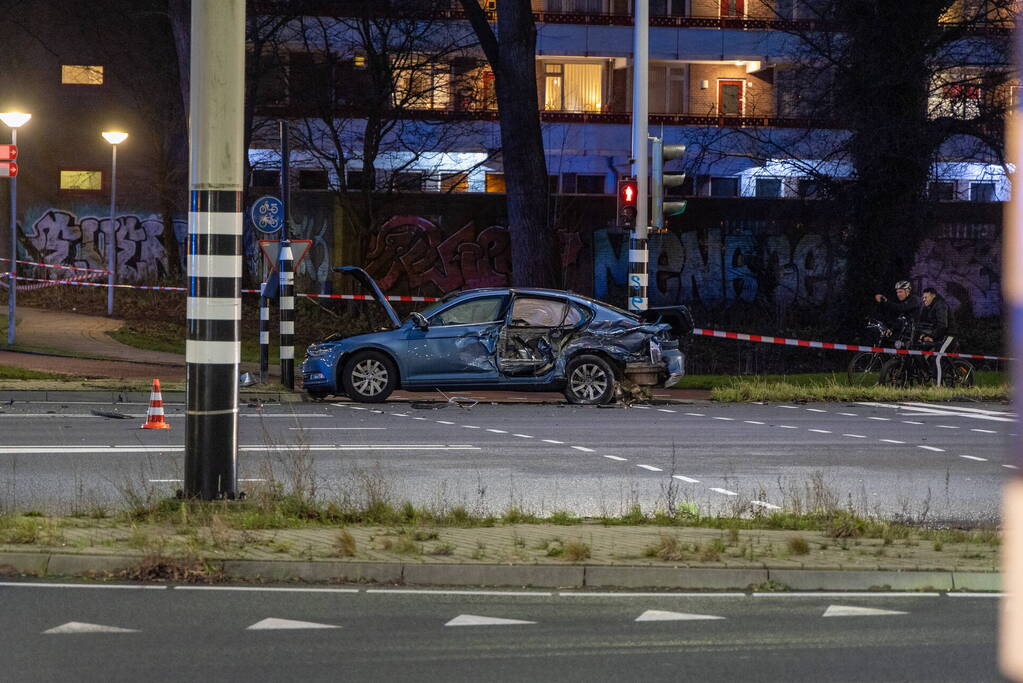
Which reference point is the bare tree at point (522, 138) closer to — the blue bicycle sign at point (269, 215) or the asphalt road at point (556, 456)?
the blue bicycle sign at point (269, 215)

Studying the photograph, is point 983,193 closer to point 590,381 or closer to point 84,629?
point 590,381

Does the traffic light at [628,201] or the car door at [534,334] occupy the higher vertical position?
the traffic light at [628,201]

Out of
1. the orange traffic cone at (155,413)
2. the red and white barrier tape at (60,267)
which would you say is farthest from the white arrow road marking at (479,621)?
the red and white barrier tape at (60,267)

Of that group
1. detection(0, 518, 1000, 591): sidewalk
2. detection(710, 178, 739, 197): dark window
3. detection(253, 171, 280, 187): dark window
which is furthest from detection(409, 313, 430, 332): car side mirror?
detection(710, 178, 739, 197): dark window

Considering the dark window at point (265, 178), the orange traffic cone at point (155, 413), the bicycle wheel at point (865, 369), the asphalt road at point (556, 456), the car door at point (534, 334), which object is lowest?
the asphalt road at point (556, 456)

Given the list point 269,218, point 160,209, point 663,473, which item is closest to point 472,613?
point 663,473

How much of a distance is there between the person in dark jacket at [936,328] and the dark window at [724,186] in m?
27.3

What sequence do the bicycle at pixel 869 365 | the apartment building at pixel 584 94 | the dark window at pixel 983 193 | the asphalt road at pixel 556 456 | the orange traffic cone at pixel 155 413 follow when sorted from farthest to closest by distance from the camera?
the dark window at pixel 983 193 < the apartment building at pixel 584 94 < the bicycle at pixel 869 365 < the orange traffic cone at pixel 155 413 < the asphalt road at pixel 556 456

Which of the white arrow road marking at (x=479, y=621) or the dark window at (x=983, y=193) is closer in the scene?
the white arrow road marking at (x=479, y=621)

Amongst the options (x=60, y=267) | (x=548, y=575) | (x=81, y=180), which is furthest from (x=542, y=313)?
(x=81, y=180)

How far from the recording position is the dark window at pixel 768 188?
4541cm

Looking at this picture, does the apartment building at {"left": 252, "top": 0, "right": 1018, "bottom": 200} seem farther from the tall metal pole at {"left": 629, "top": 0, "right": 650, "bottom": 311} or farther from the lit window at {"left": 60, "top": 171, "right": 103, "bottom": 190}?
the tall metal pole at {"left": 629, "top": 0, "right": 650, "bottom": 311}

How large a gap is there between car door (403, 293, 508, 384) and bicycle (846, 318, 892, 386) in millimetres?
7306

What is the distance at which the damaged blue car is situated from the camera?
2134cm
